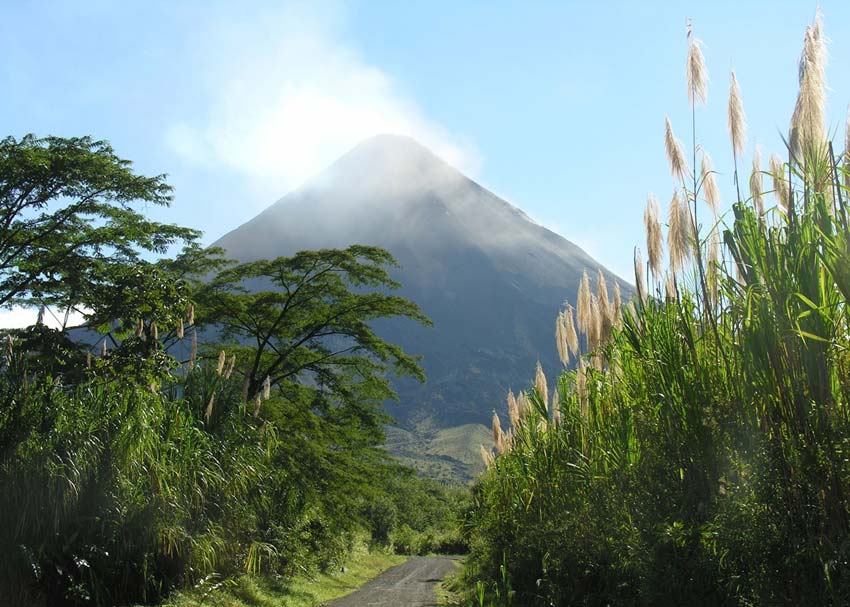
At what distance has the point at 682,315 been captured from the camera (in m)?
4.81

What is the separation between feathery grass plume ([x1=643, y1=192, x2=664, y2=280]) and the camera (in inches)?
243

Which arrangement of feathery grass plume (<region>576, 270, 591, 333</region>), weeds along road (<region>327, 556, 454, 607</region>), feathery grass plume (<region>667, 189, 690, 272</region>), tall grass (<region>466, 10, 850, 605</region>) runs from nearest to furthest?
tall grass (<region>466, 10, 850, 605</region>) → feathery grass plume (<region>667, 189, 690, 272</region>) → feathery grass plume (<region>576, 270, 591, 333</region>) → weeds along road (<region>327, 556, 454, 607</region>)

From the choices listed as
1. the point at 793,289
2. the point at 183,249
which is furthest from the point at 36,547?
the point at 183,249

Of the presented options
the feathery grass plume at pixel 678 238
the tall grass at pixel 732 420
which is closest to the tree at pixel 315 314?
the tall grass at pixel 732 420

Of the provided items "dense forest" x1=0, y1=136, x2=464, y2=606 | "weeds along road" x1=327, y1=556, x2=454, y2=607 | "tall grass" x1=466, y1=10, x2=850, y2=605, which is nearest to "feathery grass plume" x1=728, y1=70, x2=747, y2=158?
"tall grass" x1=466, y1=10, x2=850, y2=605

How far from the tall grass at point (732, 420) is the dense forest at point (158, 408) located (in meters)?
5.74

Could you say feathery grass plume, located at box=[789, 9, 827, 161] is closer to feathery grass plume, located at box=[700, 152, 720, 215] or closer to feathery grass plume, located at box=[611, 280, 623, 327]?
feathery grass plume, located at box=[700, 152, 720, 215]

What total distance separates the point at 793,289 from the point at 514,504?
6.45 metres

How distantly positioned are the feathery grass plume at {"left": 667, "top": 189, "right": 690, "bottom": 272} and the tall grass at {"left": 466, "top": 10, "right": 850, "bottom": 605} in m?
0.01

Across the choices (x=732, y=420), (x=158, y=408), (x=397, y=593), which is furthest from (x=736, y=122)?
(x=397, y=593)

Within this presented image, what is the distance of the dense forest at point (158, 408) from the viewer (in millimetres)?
8523

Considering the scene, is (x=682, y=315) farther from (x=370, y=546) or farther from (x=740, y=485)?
(x=370, y=546)

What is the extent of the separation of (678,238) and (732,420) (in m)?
1.91

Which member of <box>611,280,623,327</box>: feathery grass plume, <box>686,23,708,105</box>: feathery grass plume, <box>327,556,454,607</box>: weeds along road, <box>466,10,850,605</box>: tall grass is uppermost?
<box>686,23,708,105</box>: feathery grass plume
